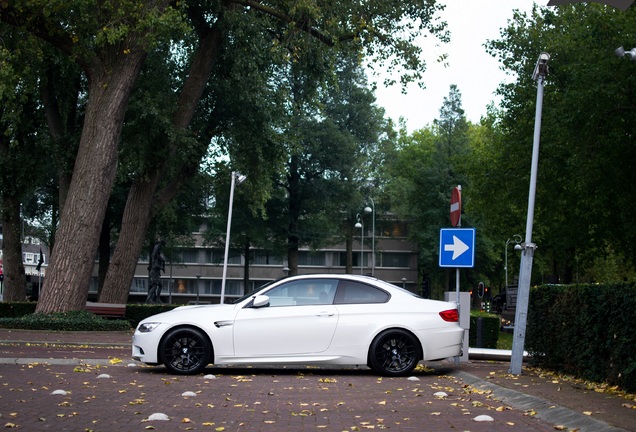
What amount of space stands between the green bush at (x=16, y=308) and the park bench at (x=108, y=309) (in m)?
4.73

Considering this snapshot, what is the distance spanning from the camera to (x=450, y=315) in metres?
15.0

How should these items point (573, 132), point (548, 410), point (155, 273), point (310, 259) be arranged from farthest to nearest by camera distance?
1. point (310, 259)
2. point (155, 273)
3. point (573, 132)
4. point (548, 410)

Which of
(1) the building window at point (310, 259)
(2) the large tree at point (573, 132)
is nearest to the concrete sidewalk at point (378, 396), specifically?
(2) the large tree at point (573, 132)

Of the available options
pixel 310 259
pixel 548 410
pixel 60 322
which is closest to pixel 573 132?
pixel 60 322

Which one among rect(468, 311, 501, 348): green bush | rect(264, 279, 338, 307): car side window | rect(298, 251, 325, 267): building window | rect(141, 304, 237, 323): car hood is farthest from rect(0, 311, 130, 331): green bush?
rect(298, 251, 325, 267): building window

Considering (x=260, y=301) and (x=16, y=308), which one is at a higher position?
(x=260, y=301)

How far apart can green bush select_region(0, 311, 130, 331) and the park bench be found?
362cm

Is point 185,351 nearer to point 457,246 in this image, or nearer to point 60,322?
point 457,246

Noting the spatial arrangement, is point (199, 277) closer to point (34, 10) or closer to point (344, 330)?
point (34, 10)

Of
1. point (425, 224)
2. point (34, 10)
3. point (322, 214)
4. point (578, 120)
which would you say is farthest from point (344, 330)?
point (425, 224)

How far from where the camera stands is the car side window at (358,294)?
49.1ft

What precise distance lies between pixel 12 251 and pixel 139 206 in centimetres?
959

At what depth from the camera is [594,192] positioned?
36188mm

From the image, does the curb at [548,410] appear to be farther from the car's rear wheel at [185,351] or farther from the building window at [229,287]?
the building window at [229,287]
